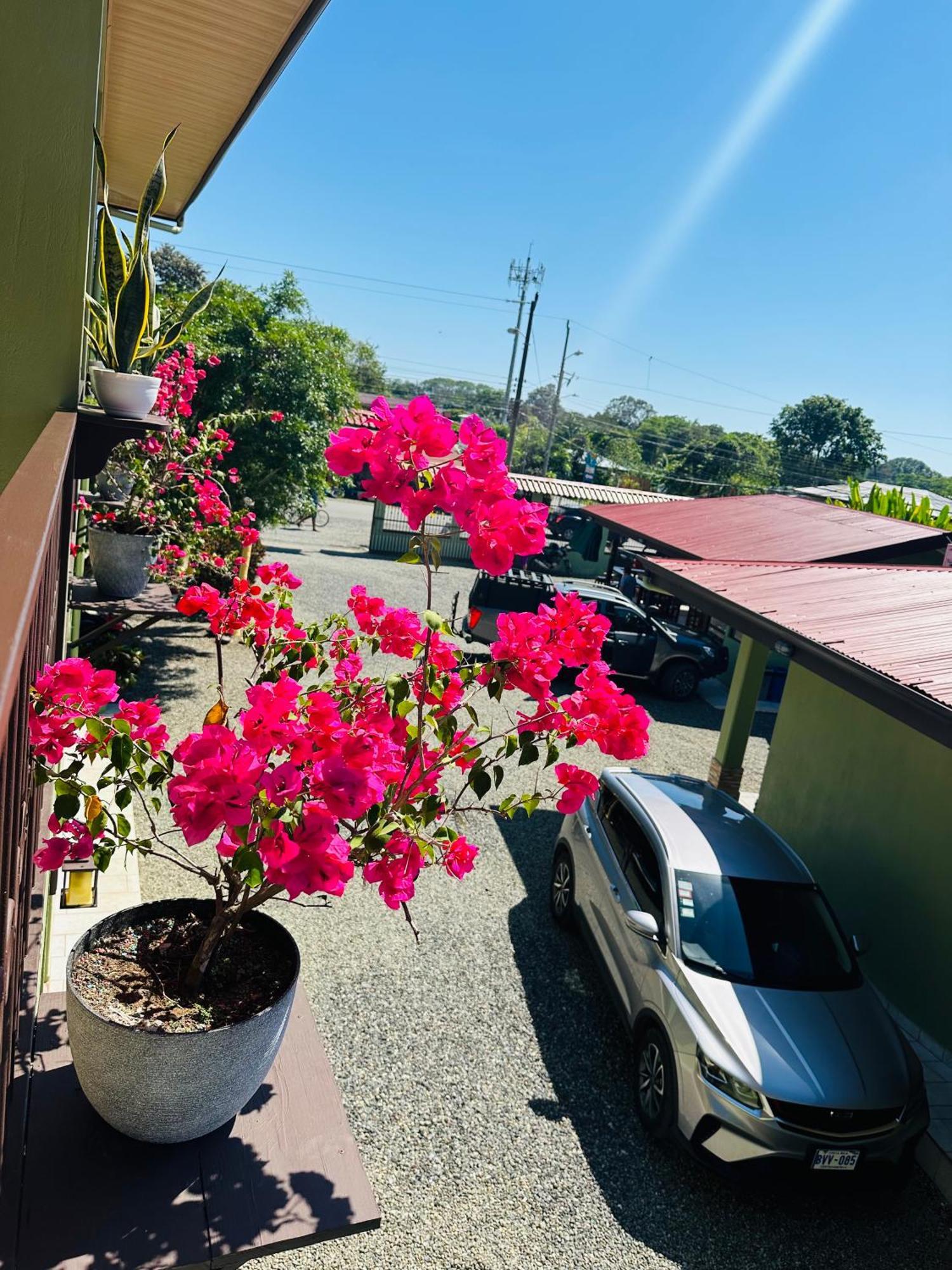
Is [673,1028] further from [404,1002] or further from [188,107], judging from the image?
[188,107]

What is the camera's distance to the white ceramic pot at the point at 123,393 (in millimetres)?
3328

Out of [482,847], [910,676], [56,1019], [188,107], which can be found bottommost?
[482,847]

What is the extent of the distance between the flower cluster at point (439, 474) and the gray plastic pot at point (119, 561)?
10.8 ft

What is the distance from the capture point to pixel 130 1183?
203cm

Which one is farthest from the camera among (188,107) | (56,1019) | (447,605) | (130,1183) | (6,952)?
(447,605)

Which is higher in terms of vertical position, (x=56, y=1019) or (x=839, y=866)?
(x=56, y=1019)

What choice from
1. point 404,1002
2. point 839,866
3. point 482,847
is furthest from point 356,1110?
point 839,866

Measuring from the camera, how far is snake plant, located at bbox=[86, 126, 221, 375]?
3.66m

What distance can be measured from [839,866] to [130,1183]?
699 centimetres

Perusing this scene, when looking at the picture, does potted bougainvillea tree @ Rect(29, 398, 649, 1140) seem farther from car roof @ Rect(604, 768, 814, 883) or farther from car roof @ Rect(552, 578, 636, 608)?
car roof @ Rect(552, 578, 636, 608)

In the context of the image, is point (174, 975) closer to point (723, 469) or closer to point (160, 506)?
point (160, 506)

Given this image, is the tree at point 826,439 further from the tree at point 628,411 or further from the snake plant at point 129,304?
the snake plant at point 129,304

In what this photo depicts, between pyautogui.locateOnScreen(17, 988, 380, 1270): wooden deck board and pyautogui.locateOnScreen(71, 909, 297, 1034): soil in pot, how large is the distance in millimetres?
352

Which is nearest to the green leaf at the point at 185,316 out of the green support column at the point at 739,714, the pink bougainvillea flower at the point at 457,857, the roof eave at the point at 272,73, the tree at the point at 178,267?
the roof eave at the point at 272,73
